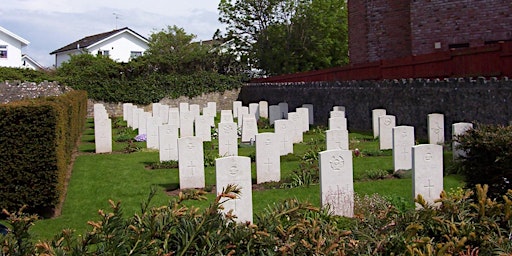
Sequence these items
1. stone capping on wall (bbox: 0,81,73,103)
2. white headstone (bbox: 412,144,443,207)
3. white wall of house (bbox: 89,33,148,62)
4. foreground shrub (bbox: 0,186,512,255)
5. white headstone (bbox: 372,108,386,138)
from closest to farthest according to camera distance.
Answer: foreground shrub (bbox: 0,186,512,255) < white headstone (bbox: 412,144,443,207) < white headstone (bbox: 372,108,386,138) < stone capping on wall (bbox: 0,81,73,103) < white wall of house (bbox: 89,33,148,62)

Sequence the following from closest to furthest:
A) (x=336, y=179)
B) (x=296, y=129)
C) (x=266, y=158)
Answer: (x=336, y=179) < (x=266, y=158) < (x=296, y=129)

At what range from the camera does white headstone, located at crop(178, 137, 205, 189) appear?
1174cm

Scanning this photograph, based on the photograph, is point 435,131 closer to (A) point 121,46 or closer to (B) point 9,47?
(B) point 9,47

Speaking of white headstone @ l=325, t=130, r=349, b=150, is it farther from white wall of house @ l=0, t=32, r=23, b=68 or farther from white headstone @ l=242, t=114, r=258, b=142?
white wall of house @ l=0, t=32, r=23, b=68

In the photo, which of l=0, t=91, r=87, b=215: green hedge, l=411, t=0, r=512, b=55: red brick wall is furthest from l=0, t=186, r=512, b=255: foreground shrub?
l=411, t=0, r=512, b=55: red brick wall

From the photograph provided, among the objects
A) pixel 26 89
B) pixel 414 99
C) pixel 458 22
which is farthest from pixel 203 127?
pixel 26 89

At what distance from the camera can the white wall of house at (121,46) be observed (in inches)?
2415

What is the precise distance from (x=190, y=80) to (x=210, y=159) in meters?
25.8

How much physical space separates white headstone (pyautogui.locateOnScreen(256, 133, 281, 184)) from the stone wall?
610 centimetres

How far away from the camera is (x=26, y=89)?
37469 mm

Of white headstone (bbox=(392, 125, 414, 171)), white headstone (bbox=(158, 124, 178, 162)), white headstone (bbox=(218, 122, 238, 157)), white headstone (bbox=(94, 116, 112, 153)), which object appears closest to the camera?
white headstone (bbox=(392, 125, 414, 171))

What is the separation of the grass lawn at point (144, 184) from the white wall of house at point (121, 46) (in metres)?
45.1

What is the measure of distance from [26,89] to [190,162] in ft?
94.8

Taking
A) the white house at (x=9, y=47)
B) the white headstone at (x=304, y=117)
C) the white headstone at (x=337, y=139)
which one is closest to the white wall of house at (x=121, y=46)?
the white house at (x=9, y=47)
